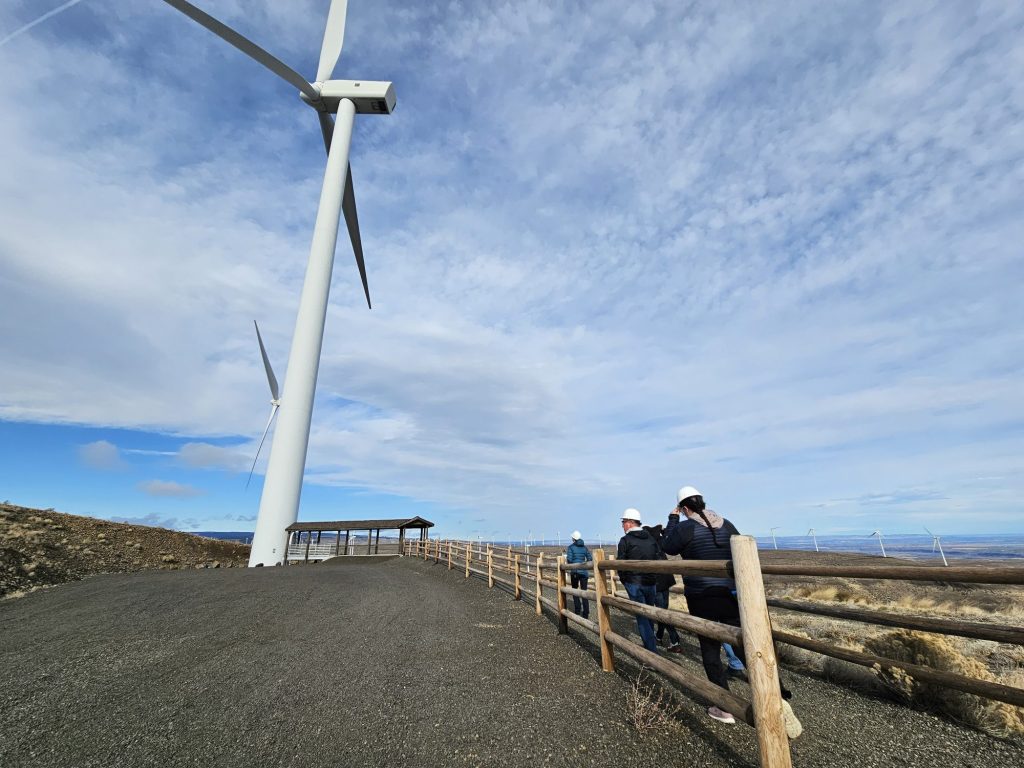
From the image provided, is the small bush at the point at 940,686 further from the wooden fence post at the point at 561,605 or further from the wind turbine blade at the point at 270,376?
the wind turbine blade at the point at 270,376

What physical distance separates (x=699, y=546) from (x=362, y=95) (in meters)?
33.9

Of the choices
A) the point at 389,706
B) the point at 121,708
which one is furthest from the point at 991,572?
the point at 121,708

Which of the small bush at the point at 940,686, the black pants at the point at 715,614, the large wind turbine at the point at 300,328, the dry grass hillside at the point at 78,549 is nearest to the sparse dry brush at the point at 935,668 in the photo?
the small bush at the point at 940,686

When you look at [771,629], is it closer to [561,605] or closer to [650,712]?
[650,712]

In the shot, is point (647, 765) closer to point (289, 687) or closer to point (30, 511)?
point (289, 687)

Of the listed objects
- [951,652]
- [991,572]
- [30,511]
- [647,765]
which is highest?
[30,511]

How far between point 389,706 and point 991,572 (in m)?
5.03

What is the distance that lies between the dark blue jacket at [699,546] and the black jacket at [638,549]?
2.08 meters

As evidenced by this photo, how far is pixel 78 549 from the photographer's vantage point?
693 inches

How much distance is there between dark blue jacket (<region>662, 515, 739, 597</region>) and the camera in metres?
4.45

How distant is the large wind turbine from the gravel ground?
1460 centimetres

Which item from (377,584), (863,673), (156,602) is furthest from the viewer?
(377,584)

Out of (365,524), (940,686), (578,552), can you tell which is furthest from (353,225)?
(940,686)

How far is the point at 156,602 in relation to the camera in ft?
32.8
